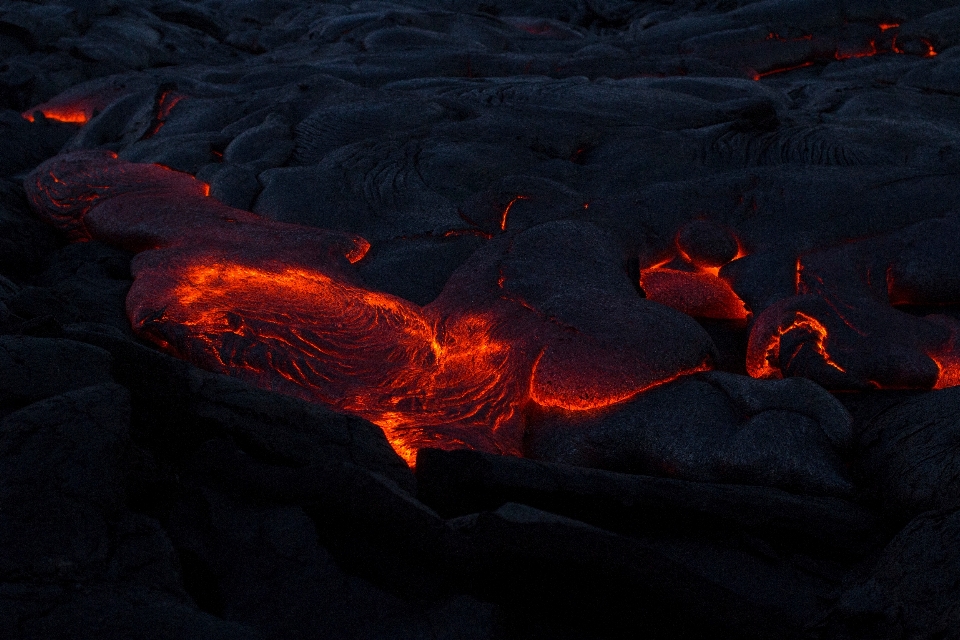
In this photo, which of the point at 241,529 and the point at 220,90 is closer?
the point at 241,529

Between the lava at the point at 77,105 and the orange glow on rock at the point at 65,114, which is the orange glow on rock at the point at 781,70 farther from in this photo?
the orange glow on rock at the point at 65,114

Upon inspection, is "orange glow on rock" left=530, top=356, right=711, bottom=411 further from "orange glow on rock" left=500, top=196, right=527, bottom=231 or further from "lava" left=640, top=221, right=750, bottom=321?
"orange glow on rock" left=500, top=196, right=527, bottom=231

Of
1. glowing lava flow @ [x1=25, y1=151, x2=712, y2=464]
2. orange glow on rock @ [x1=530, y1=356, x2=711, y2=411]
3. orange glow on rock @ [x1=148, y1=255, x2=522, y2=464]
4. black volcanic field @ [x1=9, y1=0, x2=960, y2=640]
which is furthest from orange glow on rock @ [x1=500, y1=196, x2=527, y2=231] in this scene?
orange glow on rock @ [x1=530, y1=356, x2=711, y2=411]

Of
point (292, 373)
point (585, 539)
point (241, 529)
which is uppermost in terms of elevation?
point (585, 539)

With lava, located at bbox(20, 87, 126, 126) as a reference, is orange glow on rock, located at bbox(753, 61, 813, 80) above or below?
above

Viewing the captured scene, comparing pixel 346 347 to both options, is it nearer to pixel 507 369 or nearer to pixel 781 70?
pixel 507 369

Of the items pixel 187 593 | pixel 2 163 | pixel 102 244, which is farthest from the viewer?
pixel 2 163

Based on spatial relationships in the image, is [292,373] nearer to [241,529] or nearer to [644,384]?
[241,529]

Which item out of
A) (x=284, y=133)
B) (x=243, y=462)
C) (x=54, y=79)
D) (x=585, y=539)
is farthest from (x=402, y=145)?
(x=54, y=79)
